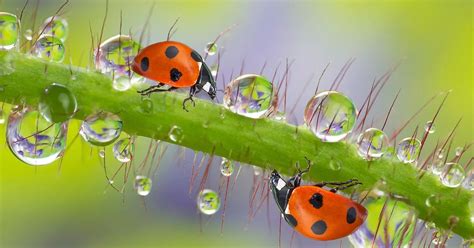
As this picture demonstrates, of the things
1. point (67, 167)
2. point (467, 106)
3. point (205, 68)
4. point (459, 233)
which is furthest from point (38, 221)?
point (459, 233)

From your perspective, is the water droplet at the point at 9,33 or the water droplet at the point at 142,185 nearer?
the water droplet at the point at 9,33

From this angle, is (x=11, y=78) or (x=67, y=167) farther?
(x=67, y=167)

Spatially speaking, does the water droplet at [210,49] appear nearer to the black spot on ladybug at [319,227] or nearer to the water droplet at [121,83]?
the water droplet at [121,83]

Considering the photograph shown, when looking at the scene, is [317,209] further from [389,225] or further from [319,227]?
[389,225]

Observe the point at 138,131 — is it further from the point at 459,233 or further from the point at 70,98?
the point at 459,233

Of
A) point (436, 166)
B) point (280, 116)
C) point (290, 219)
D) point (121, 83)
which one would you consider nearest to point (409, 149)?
point (436, 166)

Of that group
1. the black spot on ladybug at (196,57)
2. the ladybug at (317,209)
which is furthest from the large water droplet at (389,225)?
the black spot on ladybug at (196,57)

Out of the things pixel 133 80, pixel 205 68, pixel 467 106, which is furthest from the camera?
pixel 467 106

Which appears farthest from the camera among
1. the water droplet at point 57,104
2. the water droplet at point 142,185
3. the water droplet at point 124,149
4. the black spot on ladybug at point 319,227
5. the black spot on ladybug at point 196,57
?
the black spot on ladybug at point 196,57
